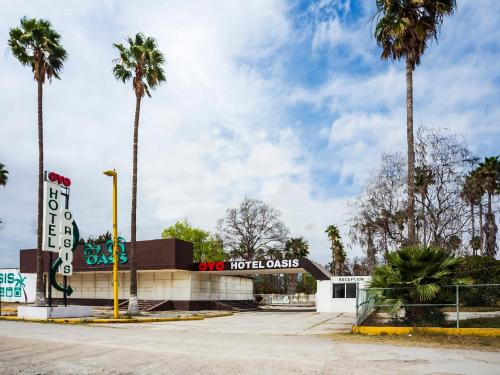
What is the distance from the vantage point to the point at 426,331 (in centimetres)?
1641

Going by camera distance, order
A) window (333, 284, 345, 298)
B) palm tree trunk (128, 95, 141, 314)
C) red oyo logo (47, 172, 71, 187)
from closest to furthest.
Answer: red oyo logo (47, 172, 71, 187) < palm tree trunk (128, 95, 141, 314) < window (333, 284, 345, 298)

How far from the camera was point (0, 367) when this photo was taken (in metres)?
10.5

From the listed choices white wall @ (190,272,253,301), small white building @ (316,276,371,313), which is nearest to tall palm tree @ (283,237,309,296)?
white wall @ (190,272,253,301)

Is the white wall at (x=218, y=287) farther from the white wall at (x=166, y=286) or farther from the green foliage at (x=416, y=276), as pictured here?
the green foliage at (x=416, y=276)

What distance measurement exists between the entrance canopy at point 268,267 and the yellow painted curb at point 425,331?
57.0ft

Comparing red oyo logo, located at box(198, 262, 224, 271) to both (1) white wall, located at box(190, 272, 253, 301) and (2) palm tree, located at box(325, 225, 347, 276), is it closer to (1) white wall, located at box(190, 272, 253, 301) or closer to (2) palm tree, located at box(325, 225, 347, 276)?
(1) white wall, located at box(190, 272, 253, 301)

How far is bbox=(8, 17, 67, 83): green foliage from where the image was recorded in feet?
94.2

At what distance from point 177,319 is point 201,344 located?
12.2 m

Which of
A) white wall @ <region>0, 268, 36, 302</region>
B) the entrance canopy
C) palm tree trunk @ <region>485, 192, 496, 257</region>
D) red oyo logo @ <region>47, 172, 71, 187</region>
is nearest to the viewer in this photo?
red oyo logo @ <region>47, 172, 71, 187</region>

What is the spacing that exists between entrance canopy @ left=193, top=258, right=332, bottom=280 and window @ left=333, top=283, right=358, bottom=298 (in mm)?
1038

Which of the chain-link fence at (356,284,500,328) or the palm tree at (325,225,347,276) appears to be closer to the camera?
the chain-link fence at (356,284,500,328)

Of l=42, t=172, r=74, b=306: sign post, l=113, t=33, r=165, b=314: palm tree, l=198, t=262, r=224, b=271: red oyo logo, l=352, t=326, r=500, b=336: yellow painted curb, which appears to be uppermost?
l=113, t=33, r=165, b=314: palm tree

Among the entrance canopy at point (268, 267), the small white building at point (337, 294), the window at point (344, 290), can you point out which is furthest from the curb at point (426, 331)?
the window at point (344, 290)

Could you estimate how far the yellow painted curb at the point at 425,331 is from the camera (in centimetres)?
1566
